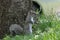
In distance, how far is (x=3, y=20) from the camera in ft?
27.9

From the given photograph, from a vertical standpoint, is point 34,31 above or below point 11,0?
below

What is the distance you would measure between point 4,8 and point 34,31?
1.10m

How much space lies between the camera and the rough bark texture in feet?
27.7

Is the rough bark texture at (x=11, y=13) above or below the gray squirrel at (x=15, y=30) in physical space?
above

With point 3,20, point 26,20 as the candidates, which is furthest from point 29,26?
point 3,20

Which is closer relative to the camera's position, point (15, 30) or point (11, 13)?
point (15, 30)

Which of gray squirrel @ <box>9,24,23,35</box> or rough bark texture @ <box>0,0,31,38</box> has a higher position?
rough bark texture @ <box>0,0,31,38</box>

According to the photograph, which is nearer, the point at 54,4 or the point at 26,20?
the point at 26,20

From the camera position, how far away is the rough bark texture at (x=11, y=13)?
8.45 meters

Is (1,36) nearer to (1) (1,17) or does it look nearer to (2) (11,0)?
(1) (1,17)

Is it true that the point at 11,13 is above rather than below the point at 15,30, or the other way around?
above

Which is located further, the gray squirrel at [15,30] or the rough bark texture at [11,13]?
the rough bark texture at [11,13]

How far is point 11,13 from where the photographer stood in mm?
8516

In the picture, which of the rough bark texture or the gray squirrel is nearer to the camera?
the gray squirrel
